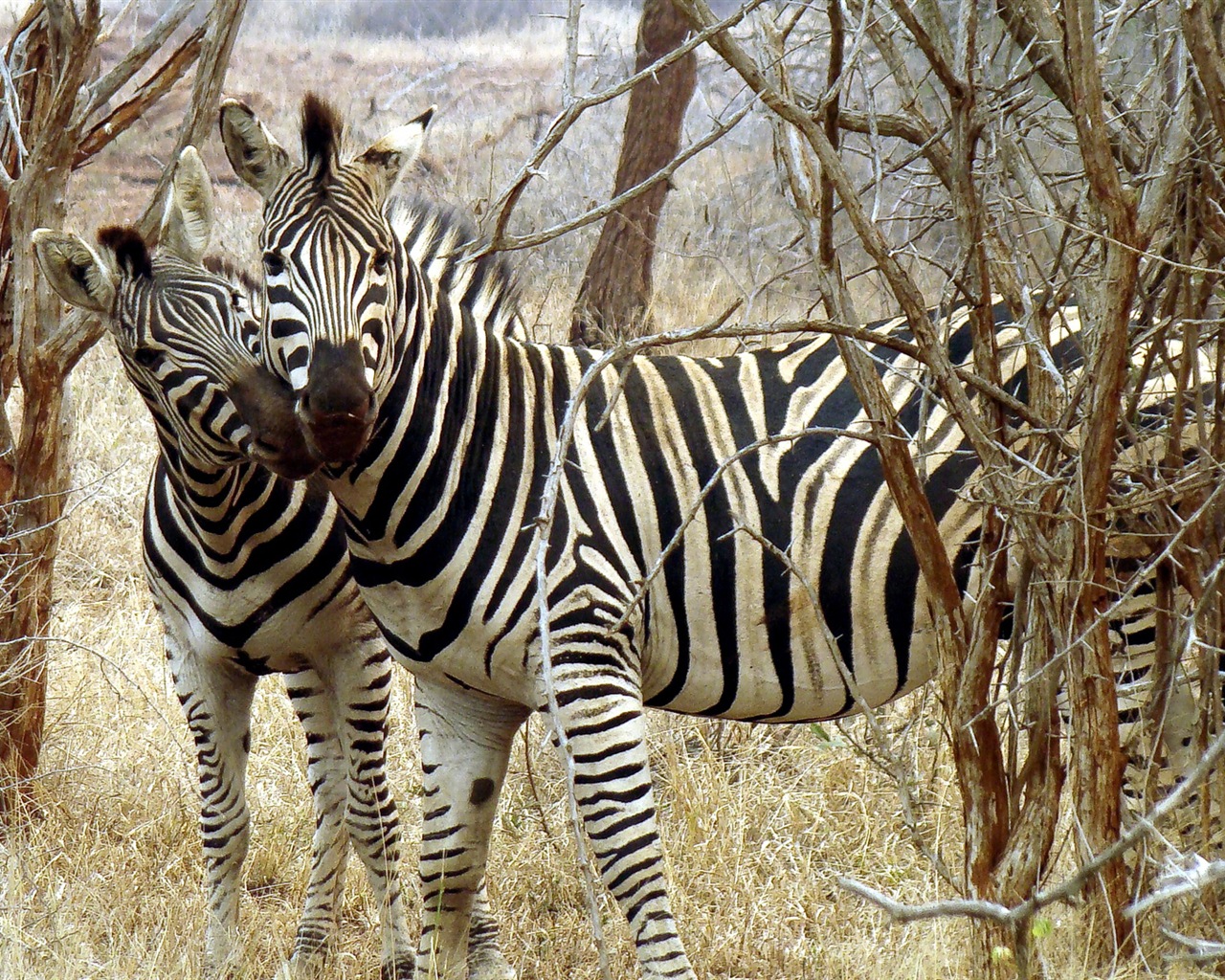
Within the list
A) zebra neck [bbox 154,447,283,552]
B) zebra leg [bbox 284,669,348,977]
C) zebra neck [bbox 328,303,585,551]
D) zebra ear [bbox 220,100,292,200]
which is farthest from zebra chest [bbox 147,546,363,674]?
zebra ear [bbox 220,100,292,200]

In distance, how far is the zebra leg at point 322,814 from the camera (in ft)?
14.3

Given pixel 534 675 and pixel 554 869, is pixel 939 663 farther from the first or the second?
pixel 554 869

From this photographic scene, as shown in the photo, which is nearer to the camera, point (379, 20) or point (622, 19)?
point (622, 19)

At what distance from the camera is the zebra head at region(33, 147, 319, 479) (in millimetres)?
3475

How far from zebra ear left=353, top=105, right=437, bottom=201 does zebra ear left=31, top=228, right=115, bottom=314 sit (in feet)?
2.72

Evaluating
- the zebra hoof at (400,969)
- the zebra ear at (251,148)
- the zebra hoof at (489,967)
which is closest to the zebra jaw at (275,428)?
the zebra ear at (251,148)

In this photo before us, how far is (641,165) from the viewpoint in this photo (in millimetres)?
8547

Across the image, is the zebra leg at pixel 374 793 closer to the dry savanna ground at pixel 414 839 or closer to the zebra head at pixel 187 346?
the dry savanna ground at pixel 414 839

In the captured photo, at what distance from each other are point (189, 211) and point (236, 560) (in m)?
1.09

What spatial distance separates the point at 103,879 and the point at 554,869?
1534mm

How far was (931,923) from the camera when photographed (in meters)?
3.76

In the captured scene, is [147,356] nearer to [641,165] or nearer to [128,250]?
[128,250]

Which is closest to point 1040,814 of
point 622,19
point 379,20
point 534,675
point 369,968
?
point 534,675

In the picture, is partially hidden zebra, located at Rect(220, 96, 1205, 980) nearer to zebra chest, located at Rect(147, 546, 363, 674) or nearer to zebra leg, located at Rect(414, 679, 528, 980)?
zebra leg, located at Rect(414, 679, 528, 980)
